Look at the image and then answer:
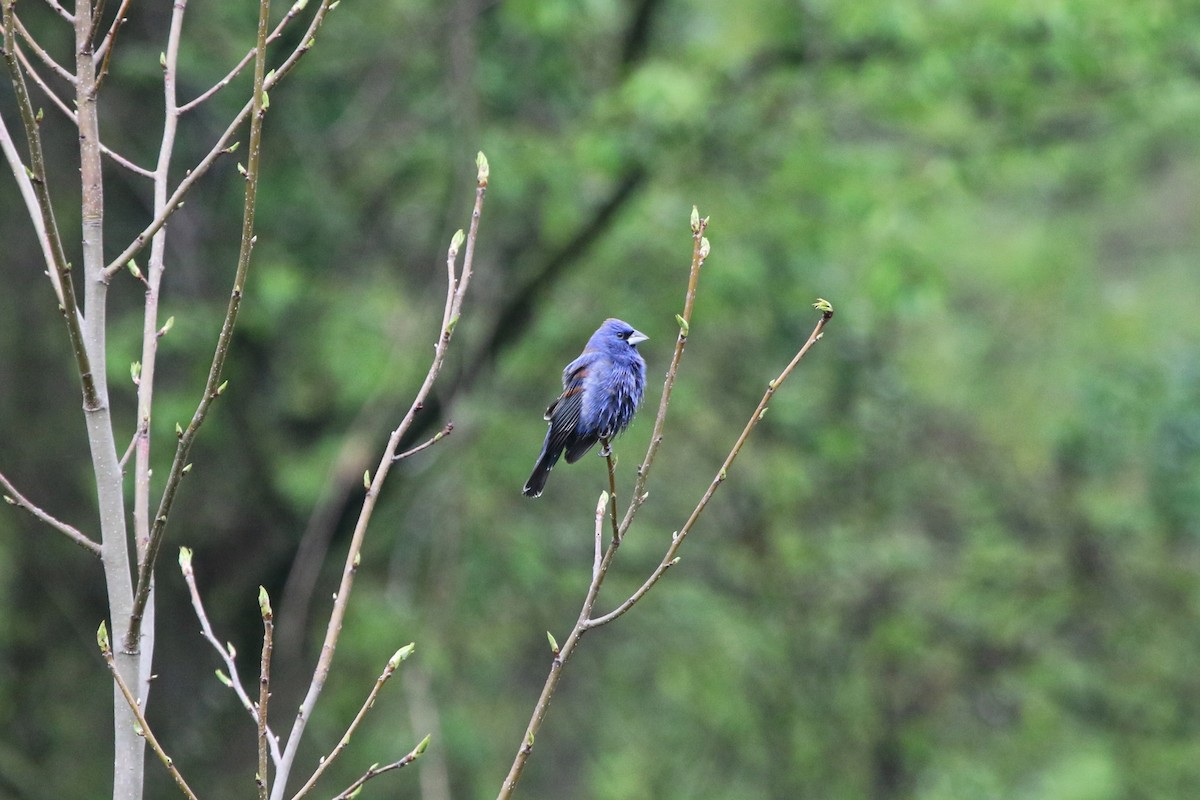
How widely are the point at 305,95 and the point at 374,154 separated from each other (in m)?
0.92

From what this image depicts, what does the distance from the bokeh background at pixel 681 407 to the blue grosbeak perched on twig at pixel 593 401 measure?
2151mm

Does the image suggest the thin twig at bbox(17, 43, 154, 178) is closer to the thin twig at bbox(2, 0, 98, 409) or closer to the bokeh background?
the thin twig at bbox(2, 0, 98, 409)

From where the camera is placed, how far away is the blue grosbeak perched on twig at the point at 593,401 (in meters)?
3.54

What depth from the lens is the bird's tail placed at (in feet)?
11.0

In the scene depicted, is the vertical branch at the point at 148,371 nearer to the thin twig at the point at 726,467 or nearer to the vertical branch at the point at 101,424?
the vertical branch at the point at 101,424

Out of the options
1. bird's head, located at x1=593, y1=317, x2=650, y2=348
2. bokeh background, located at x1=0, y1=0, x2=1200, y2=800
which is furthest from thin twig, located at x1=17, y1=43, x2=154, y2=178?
bokeh background, located at x1=0, y1=0, x2=1200, y2=800

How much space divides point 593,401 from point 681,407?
6491 millimetres

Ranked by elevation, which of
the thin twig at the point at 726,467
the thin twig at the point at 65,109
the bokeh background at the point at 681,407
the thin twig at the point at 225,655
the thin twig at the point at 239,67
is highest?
the bokeh background at the point at 681,407

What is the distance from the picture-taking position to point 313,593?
8422 millimetres

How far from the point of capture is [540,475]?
140 inches

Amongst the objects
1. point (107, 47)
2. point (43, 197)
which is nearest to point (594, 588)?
point (43, 197)

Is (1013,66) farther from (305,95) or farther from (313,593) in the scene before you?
(313,593)

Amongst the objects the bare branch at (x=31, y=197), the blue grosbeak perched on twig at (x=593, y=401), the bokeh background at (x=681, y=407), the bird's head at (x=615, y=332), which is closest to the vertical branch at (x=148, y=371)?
the bare branch at (x=31, y=197)

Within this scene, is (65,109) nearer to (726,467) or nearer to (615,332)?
(726,467)
